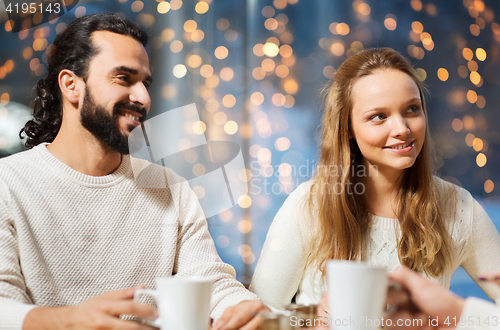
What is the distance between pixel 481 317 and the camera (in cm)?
53

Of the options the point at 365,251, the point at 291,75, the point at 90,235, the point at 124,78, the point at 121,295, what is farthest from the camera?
the point at 291,75

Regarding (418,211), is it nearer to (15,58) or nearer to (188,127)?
(188,127)

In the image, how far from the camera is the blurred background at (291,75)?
1852mm

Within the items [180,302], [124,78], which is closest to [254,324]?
[180,302]

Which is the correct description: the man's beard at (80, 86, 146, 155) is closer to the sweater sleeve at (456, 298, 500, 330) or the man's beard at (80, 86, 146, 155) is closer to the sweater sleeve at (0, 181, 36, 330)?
the sweater sleeve at (0, 181, 36, 330)

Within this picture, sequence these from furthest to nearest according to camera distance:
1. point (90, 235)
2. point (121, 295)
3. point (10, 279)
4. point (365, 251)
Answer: point (365, 251) < point (90, 235) < point (10, 279) < point (121, 295)

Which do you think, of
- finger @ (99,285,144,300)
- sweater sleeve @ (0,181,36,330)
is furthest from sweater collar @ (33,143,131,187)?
finger @ (99,285,144,300)

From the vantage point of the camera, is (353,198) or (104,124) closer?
(104,124)

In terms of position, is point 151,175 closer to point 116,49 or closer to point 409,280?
point 116,49

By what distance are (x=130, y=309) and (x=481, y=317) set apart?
1.56ft

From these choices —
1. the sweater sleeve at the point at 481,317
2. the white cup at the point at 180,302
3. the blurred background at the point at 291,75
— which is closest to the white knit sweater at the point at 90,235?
the white cup at the point at 180,302

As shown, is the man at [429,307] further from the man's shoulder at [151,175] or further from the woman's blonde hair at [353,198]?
the man's shoulder at [151,175]

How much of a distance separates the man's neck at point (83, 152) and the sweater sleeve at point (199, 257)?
0.20 metres

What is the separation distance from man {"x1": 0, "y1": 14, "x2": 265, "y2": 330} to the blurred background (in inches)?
29.2
